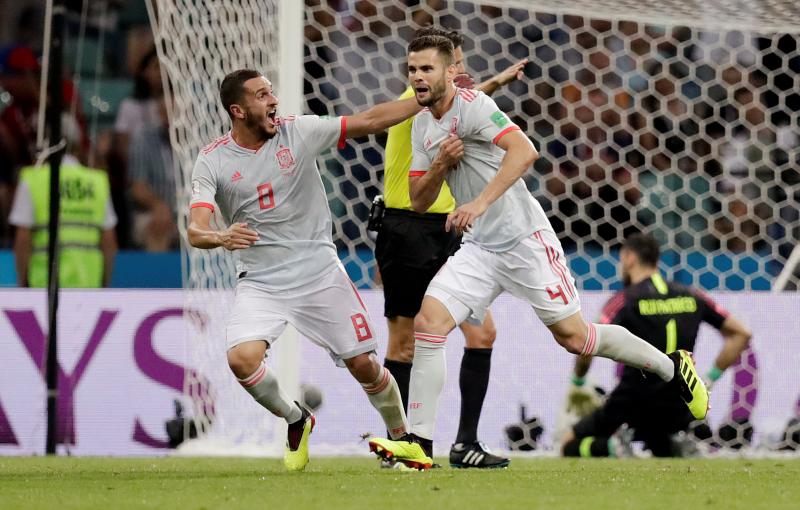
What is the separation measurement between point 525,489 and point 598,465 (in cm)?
214

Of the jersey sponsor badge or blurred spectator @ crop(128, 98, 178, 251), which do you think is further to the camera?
blurred spectator @ crop(128, 98, 178, 251)

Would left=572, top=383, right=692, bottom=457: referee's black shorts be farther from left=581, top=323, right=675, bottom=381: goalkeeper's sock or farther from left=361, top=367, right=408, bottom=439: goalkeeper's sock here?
left=361, top=367, right=408, bottom=439: goalkeeper's sock

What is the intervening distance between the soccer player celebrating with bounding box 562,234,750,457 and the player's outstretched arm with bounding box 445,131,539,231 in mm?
Answer: 2710

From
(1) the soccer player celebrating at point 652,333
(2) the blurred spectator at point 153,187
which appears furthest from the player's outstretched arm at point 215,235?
(2) the blurred spectator at point 153,187

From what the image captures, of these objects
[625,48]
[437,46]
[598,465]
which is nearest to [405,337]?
[598,465]

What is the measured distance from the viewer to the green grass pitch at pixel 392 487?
4.69m

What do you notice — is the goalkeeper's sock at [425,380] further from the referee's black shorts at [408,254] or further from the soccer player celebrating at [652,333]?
the soccer player celebrating at [652,333]

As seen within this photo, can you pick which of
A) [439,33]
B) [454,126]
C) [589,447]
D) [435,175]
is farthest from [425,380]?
[589,447]

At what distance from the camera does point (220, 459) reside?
310 inches

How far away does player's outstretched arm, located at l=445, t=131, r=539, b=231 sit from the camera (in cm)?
570

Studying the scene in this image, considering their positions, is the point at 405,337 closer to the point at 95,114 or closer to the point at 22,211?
the point at 22,211

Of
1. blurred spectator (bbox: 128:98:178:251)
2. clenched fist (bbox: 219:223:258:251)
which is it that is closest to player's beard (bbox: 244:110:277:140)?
clenched fist (bbox: 219:223:258:251)

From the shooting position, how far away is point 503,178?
5.86m

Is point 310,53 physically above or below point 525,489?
above
